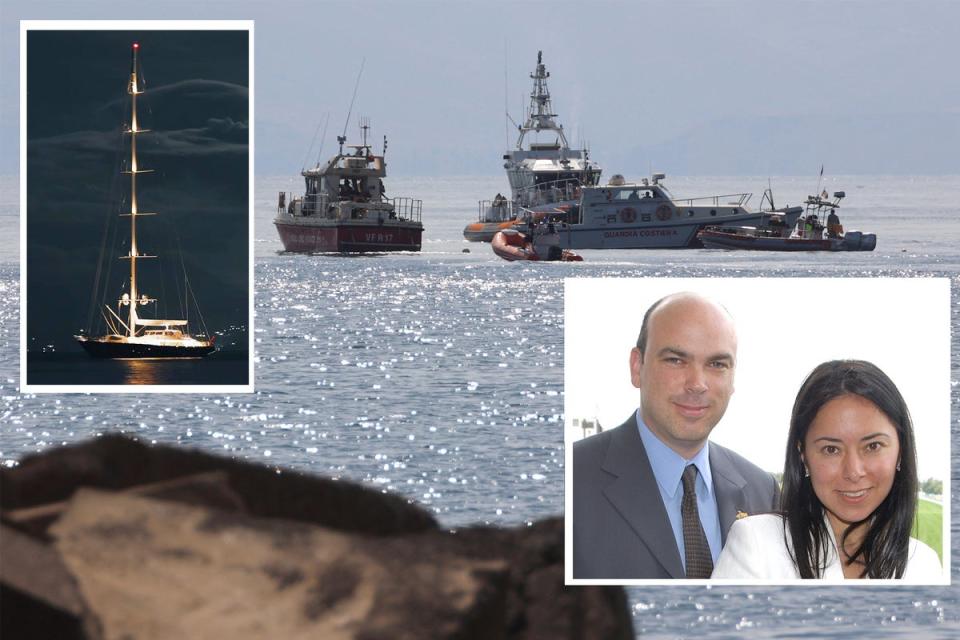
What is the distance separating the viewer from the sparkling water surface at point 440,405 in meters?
10.2

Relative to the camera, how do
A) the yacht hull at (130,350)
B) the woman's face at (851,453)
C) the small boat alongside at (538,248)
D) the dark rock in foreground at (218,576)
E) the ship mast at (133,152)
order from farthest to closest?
the small boat alongside at (538,248)
the yacht hull at (130,350)
the ship mast at (133,152)
the woman's face at (851,453)
the dark rock in foreground at (218,576)

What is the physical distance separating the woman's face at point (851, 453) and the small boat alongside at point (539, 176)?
66.7 m

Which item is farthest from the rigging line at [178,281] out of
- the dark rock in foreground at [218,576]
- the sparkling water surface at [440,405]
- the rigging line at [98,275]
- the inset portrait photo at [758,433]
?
the dark rock in foreground at [218,576]

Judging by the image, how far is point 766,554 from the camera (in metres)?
4.08

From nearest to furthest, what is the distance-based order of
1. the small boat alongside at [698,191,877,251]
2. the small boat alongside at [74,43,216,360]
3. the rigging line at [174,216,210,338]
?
the small boat alongside at [74,43,216,360], the rigging line at [174,216,210,338], the small boat alongside at [698,191,877,251]

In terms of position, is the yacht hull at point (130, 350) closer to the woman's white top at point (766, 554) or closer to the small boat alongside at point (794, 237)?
the woman's white top at point (766, 554)

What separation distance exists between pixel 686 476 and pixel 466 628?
94cm

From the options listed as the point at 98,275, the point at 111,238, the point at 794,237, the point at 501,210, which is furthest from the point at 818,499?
the point at 501,210

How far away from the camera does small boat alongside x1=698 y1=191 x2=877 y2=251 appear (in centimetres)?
5719

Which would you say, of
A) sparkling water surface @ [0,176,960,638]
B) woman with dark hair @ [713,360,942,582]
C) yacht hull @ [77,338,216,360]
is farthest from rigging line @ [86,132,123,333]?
woman with dark hair @ [713,360,942,582]

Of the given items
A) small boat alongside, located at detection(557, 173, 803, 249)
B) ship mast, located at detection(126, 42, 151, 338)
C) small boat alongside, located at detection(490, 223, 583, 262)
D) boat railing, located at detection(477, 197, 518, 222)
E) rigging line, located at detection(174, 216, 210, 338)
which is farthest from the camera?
boat railing, located at detection(477, 197, 518, 222)

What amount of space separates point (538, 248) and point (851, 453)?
56212 mm

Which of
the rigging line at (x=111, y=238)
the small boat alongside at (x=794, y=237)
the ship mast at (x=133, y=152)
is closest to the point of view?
the ship mast at (x=133, y=152)

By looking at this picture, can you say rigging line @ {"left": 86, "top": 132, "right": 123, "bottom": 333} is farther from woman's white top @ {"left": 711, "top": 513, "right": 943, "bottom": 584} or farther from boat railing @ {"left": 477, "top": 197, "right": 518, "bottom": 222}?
boat railing @ {"left": 477, "top": 197, "right": 518, "bottom": 222}
